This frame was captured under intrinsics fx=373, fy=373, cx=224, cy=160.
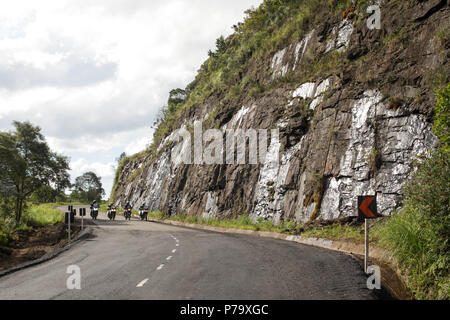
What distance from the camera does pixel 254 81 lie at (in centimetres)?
3600

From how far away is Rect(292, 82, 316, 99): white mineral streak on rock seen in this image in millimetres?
25984

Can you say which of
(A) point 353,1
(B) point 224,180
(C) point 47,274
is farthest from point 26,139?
(A) point 353,1

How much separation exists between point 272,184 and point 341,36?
11.4 m

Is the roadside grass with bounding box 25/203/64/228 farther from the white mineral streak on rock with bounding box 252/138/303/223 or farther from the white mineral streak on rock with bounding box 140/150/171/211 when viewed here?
the white mineral streak on rock with bounding box 252/138/303/223

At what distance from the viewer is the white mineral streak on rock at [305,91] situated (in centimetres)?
2598

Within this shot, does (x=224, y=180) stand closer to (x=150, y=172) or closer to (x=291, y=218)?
(x=291, y=218)

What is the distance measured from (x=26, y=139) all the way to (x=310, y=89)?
A: 82.1ft

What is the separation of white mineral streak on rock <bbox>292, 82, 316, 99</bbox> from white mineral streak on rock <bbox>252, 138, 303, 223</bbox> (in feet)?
12.3

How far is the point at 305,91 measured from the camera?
87.7ft

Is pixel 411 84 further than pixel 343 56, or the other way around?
pixel 343 56
